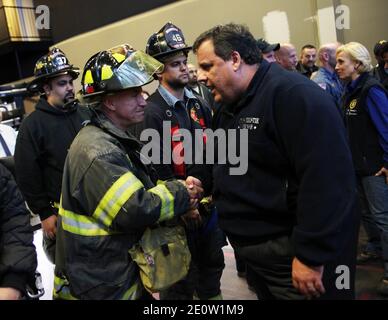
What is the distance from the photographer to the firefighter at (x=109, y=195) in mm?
1497

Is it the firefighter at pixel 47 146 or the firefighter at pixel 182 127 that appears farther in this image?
the firefighter at pixel 47 146

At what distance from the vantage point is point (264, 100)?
1.53 metres

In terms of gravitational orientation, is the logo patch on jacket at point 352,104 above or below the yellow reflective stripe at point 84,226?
above

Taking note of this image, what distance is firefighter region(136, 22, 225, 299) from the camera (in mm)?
2361

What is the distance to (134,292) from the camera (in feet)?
5.49

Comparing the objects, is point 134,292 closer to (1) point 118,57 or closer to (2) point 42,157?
(1) point 118,57

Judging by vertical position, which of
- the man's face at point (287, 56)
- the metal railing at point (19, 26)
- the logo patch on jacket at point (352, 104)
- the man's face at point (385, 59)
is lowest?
the logo patch on jacket at point (352, 104)

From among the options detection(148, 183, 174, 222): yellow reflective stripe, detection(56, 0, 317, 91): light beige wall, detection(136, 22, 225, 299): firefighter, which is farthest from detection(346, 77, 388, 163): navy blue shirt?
detection(56, 0, 317, 91): light beige wall

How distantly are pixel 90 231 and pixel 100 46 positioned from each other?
6.79 metres

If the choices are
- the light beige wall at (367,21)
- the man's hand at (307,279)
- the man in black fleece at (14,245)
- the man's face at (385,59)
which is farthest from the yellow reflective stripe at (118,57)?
the light beige wall at (367,21)

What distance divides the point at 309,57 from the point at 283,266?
3714 mm

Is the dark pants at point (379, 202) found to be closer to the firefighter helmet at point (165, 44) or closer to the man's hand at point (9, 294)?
the firefighter helmet at point (165, 44)

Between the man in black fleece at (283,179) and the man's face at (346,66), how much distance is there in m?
1.72

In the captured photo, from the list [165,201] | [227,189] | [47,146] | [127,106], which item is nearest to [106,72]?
[127,106]
